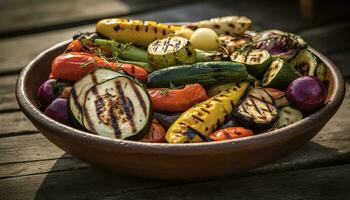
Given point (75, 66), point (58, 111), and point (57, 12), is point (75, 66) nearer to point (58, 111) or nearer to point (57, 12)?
point (58, 111)

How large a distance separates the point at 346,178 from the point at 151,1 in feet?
6.85

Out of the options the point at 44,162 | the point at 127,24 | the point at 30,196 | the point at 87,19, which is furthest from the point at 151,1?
the point at 30,196

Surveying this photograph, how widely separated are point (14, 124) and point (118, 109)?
745mm

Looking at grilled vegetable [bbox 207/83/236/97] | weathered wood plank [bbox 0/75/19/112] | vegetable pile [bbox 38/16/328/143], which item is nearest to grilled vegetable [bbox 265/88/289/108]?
vegetable pile [bbox 38/16/328/143]

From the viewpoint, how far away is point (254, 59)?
1.69 meters

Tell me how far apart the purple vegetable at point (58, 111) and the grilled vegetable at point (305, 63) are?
73cm

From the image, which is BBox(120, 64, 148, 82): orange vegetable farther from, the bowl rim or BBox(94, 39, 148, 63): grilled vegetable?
the bowl rim

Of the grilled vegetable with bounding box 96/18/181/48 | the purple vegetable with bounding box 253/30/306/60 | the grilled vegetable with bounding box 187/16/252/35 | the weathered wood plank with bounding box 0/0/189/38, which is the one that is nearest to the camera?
the purple vegetable with bounding box 253/30/306/60

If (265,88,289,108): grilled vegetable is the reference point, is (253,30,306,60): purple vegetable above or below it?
above

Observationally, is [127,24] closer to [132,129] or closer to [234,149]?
[132,129]

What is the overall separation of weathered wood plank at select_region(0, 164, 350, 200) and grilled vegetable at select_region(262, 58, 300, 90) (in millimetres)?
265

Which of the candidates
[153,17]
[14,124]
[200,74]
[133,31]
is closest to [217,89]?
[200,74]

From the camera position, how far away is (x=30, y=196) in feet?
5.19

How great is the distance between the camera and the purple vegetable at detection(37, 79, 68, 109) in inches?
65.6
